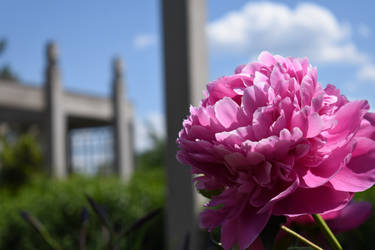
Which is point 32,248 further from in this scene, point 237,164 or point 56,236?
point 237,164

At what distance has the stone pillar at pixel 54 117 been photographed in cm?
1098

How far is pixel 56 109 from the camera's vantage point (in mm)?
11367

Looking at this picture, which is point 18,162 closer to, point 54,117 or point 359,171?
point 54,117

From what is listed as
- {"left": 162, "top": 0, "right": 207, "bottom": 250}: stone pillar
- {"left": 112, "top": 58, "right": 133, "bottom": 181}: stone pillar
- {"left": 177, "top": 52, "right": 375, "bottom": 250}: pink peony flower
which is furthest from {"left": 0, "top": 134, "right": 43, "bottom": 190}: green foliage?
{"left": 177, "top": 52, "right": 375, "bottom": 250}: pink peony flower

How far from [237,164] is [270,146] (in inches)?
1.4

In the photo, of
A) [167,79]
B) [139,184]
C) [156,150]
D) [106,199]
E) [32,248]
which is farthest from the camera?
[156,150]

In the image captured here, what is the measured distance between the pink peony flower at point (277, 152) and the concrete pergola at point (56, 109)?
9769 millimetres

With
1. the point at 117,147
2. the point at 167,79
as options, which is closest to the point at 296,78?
the point at 167,79

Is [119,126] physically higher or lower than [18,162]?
higher

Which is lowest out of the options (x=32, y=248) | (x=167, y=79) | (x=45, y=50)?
(x=32, y=248)

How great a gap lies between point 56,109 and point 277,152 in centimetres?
1144

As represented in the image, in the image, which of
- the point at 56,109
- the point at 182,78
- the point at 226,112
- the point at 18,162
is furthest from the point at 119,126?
the point at 226,112

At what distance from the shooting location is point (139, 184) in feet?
14.3

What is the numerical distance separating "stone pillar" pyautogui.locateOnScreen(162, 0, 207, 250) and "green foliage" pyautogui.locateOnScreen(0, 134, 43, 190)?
830 centimetres
